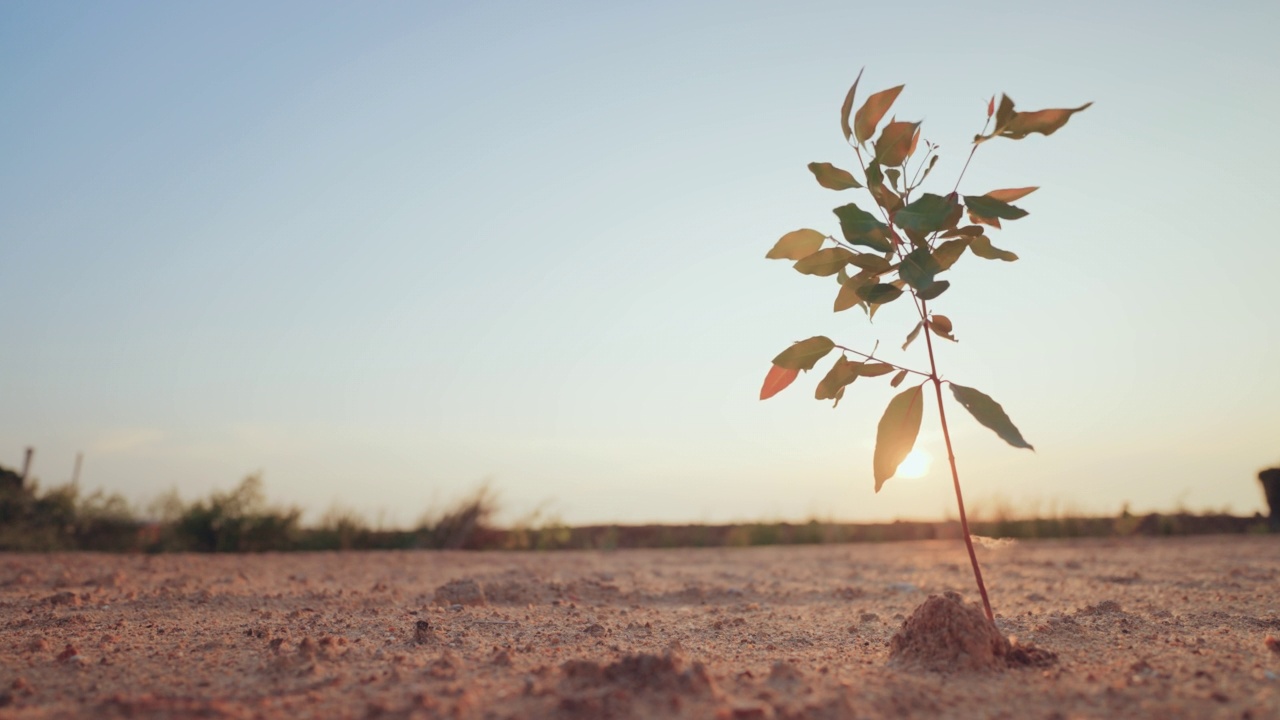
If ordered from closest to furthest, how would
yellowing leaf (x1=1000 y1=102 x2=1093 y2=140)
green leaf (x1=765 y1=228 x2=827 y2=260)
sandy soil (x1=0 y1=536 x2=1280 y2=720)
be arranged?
1. sandy soil (x1=0 y1=536 x2=1280 y2=720)
2. yellowing leaf (x1=1000 y1=102 x2=1093 y2=140)
3. green leaf (x1=765 y1=228 x2=827 y2=260)

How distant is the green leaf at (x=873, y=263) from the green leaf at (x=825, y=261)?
0.17 feet

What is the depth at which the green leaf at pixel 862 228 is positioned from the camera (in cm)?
313

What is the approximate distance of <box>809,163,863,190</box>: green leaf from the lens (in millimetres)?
3322

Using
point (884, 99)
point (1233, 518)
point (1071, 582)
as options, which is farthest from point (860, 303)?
point (1233, 518)

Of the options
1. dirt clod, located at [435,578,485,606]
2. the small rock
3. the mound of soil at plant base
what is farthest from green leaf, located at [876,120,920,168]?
dirt clod, located at [435,578,485,606]

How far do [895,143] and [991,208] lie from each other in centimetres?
44

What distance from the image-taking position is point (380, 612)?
4.47m

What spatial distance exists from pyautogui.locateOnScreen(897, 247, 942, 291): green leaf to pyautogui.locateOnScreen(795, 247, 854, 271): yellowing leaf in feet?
0.88

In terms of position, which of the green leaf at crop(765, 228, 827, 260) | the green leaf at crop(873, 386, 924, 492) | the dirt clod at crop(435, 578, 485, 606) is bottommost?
the dirt clod at crop(435, 578, 485, 606)

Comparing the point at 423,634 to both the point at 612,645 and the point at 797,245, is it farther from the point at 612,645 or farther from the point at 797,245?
the point at 797,245

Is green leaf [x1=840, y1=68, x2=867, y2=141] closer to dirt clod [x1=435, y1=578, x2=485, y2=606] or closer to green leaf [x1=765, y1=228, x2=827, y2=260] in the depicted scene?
green leaf [x1=765, y1=228, x2=827, y2=260]

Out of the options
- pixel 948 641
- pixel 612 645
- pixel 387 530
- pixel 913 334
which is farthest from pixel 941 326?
pixel 387 530

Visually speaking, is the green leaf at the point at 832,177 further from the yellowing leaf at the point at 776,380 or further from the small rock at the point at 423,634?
the small rock at the point at 423,634

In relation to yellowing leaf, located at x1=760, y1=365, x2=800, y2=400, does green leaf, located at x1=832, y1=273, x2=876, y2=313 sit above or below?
above
